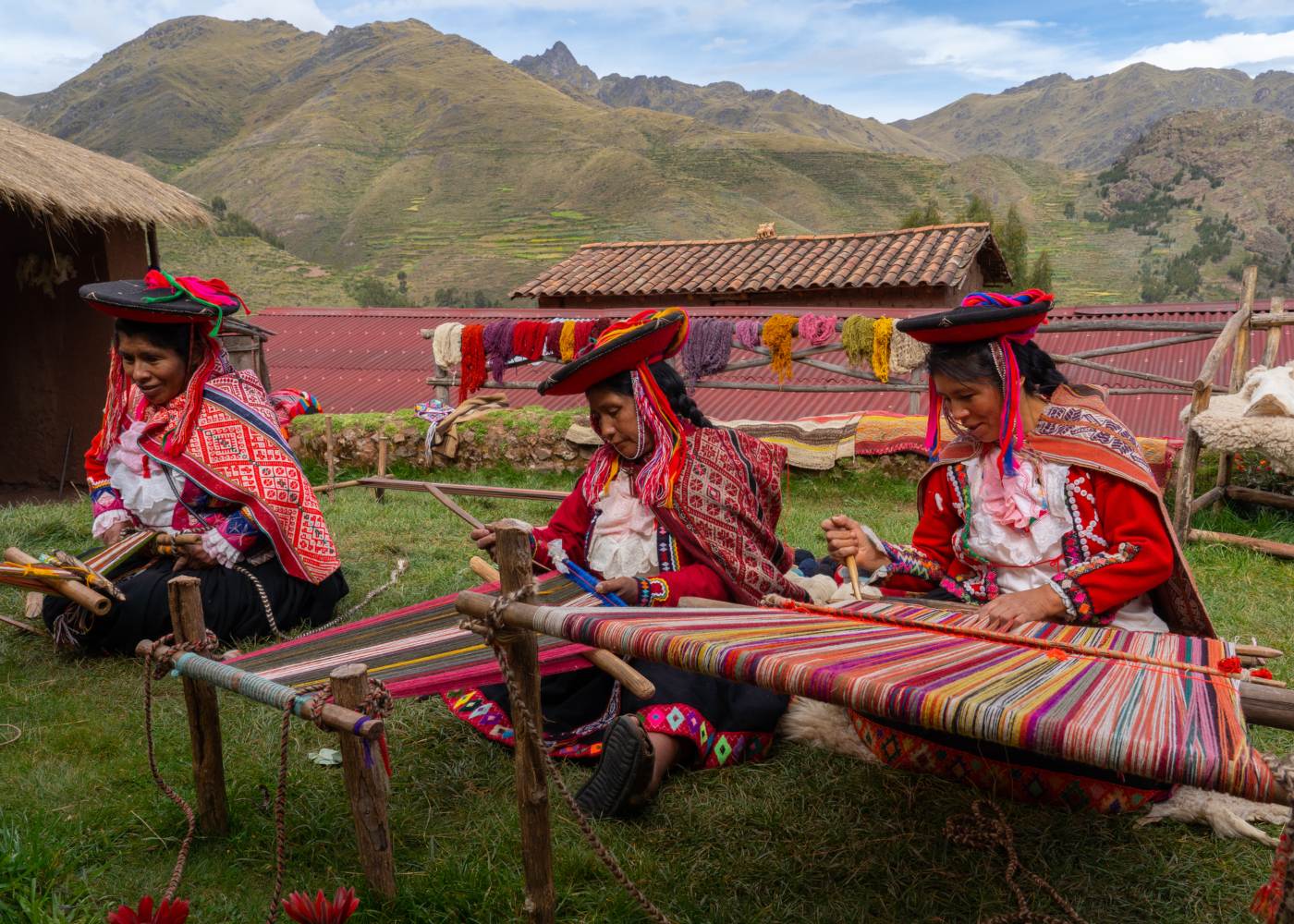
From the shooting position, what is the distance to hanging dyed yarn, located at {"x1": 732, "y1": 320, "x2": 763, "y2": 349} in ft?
25.1

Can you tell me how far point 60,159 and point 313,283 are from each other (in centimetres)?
2313

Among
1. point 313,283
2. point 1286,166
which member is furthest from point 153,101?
point 1286,166

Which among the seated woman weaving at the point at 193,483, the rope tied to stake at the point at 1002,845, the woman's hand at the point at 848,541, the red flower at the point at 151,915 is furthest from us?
the seated woman weaving at the point at 193,483

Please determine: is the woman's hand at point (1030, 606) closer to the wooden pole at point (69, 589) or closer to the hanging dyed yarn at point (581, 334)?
the wooden pole at point (69, 589)

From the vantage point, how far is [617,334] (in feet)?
9.45

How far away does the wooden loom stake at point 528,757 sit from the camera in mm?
1905

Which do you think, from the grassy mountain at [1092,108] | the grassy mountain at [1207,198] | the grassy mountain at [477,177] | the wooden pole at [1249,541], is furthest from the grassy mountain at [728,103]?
the wooden pole at [1249,541]

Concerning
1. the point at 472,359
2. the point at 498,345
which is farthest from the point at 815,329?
the point at 472,359

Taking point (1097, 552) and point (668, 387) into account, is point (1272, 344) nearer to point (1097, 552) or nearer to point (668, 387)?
point (1097, 552)

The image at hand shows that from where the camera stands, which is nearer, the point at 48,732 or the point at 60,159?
the point at 48,732

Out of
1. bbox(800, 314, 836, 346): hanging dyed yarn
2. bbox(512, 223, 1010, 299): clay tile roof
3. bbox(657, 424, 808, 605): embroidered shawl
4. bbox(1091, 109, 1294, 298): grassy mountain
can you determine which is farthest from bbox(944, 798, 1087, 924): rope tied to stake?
bbox(1091, 109, 1294, 298): grassy mountain

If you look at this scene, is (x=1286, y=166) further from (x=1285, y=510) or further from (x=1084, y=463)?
(x=1084, y=463)

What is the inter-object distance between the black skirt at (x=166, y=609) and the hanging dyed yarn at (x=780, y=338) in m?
4.57

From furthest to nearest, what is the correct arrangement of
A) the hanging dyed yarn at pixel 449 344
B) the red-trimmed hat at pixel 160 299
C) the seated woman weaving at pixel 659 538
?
the hanging dyed yarn at pixel 449 344 → the red-trimmed hat at pixel 160 299 → the seated woman weaving at pixel 659 538
